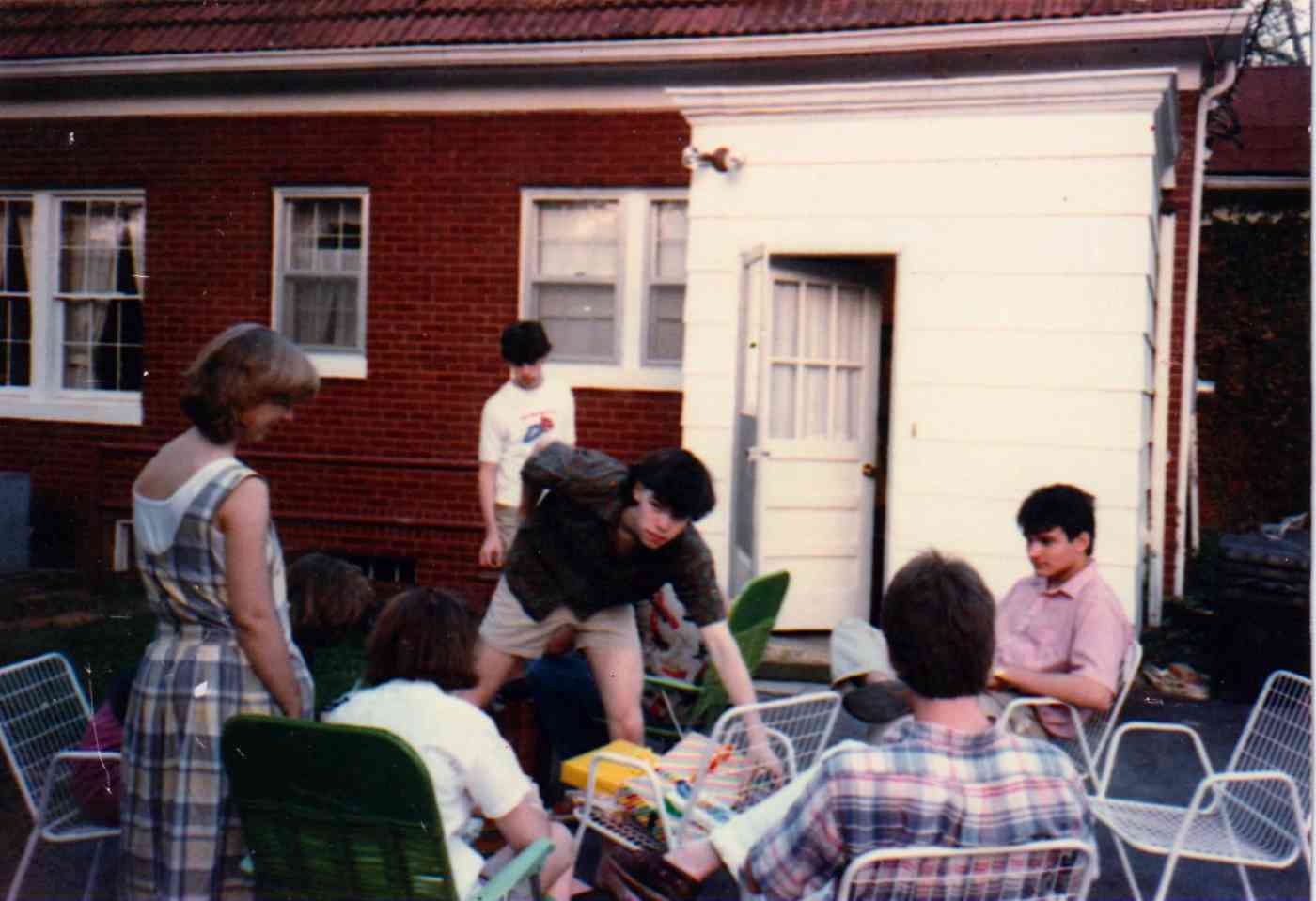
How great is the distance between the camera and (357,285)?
31.9 feet

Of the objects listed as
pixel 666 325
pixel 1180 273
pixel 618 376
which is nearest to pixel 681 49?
pixel 666 325

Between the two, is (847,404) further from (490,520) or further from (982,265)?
(490,520)

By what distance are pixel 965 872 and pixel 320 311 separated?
833cm

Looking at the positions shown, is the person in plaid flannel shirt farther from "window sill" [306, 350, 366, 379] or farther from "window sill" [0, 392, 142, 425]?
"window sill" [0, 392, 142, 425]

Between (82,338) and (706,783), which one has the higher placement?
(82,338)

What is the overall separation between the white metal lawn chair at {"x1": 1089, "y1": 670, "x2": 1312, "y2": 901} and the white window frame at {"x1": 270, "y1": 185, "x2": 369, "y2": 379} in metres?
6.94

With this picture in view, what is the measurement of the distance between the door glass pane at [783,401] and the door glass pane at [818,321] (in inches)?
7.2

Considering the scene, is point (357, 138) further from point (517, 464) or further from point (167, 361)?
point (517, 464)

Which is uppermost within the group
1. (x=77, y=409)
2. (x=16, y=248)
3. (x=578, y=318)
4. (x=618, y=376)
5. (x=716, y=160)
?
(x=716, y=160)

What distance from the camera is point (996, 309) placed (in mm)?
6926

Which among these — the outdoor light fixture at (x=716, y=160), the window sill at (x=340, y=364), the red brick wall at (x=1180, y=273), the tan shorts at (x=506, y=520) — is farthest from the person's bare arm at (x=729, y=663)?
the window sill at (x=340, y=364)

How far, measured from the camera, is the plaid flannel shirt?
2246 mm

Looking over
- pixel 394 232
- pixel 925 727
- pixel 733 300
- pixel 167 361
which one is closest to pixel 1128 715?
pixel 733 300

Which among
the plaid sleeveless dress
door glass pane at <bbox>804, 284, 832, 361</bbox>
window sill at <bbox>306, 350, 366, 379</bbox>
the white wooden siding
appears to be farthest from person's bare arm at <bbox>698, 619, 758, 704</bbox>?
window sill at <bbox>306, 350, 366, 379</bbox>
